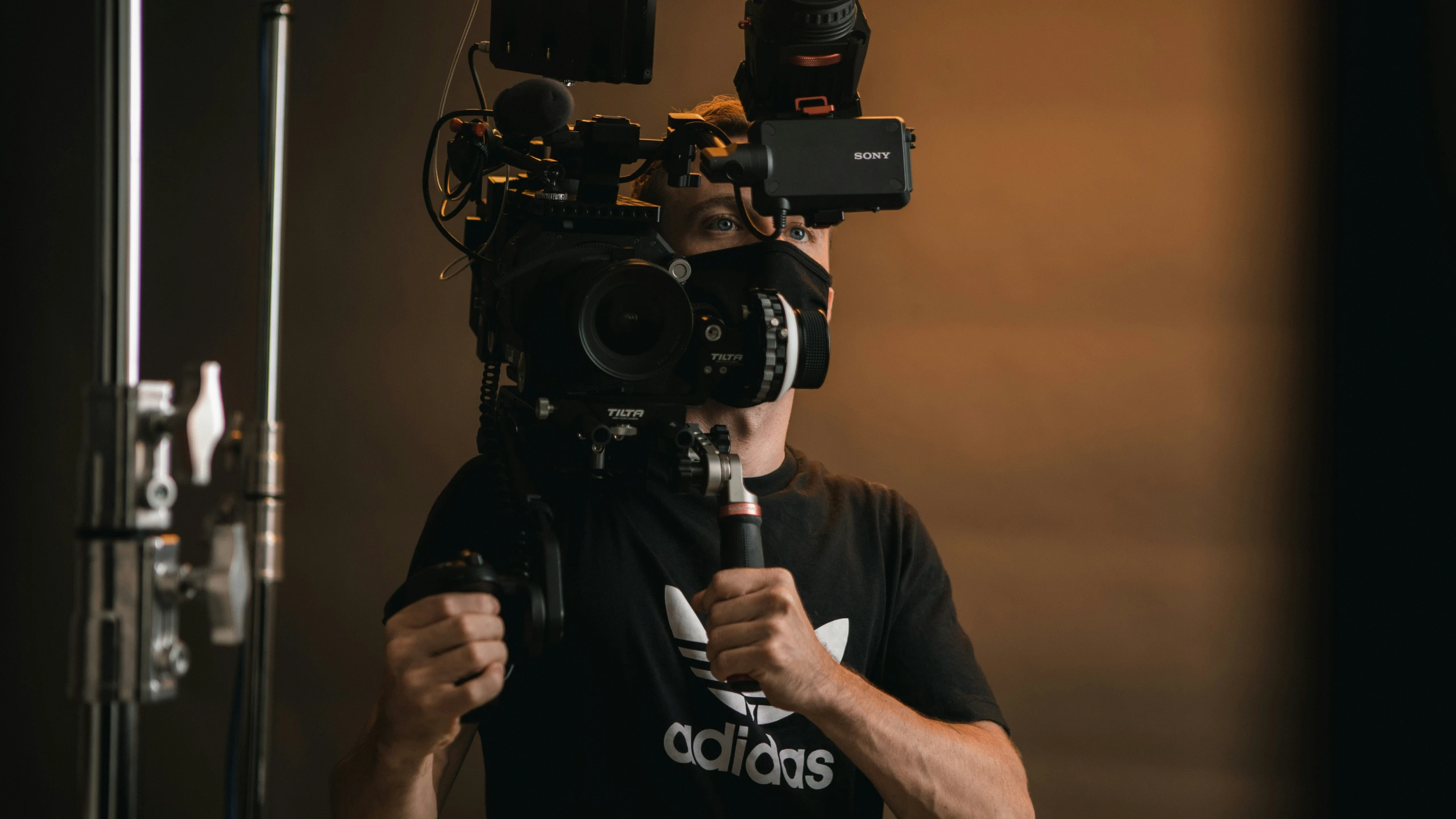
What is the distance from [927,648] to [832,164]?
2.10ft

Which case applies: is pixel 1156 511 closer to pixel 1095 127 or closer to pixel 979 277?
pixel 979 277

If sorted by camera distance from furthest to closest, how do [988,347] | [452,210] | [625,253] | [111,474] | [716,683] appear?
[988,347], [716,683], [452,210], [625,253], [111,474]

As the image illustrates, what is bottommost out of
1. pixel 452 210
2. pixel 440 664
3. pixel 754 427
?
pixel 440 664

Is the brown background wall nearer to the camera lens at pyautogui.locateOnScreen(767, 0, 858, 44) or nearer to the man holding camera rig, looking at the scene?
the man holding camera rig

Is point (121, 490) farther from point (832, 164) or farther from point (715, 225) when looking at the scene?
point (715, 225)

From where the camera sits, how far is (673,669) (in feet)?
3.66

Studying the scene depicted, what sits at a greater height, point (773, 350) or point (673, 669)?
point (773, 350)

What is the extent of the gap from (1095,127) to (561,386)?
1.53 m

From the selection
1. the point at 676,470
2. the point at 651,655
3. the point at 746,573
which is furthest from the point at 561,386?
the point at 651,655

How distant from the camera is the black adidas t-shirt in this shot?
3.56 feet

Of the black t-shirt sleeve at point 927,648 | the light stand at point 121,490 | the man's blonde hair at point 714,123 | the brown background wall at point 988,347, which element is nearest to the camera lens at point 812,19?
the man's blonde hair at point 714,123

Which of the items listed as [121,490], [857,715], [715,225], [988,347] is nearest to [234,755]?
[121,490]

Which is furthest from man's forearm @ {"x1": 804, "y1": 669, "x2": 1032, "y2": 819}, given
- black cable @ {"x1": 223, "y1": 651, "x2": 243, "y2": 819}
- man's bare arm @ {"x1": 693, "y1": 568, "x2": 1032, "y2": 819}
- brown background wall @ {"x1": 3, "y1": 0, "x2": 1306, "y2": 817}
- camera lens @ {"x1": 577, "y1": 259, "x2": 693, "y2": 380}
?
brown background wall @ {"x1": 3, "y1": 0, "x2": 1306, "y2": 817}

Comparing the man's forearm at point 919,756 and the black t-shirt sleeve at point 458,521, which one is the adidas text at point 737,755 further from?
the black t-shirt sleeve at point 458,521
